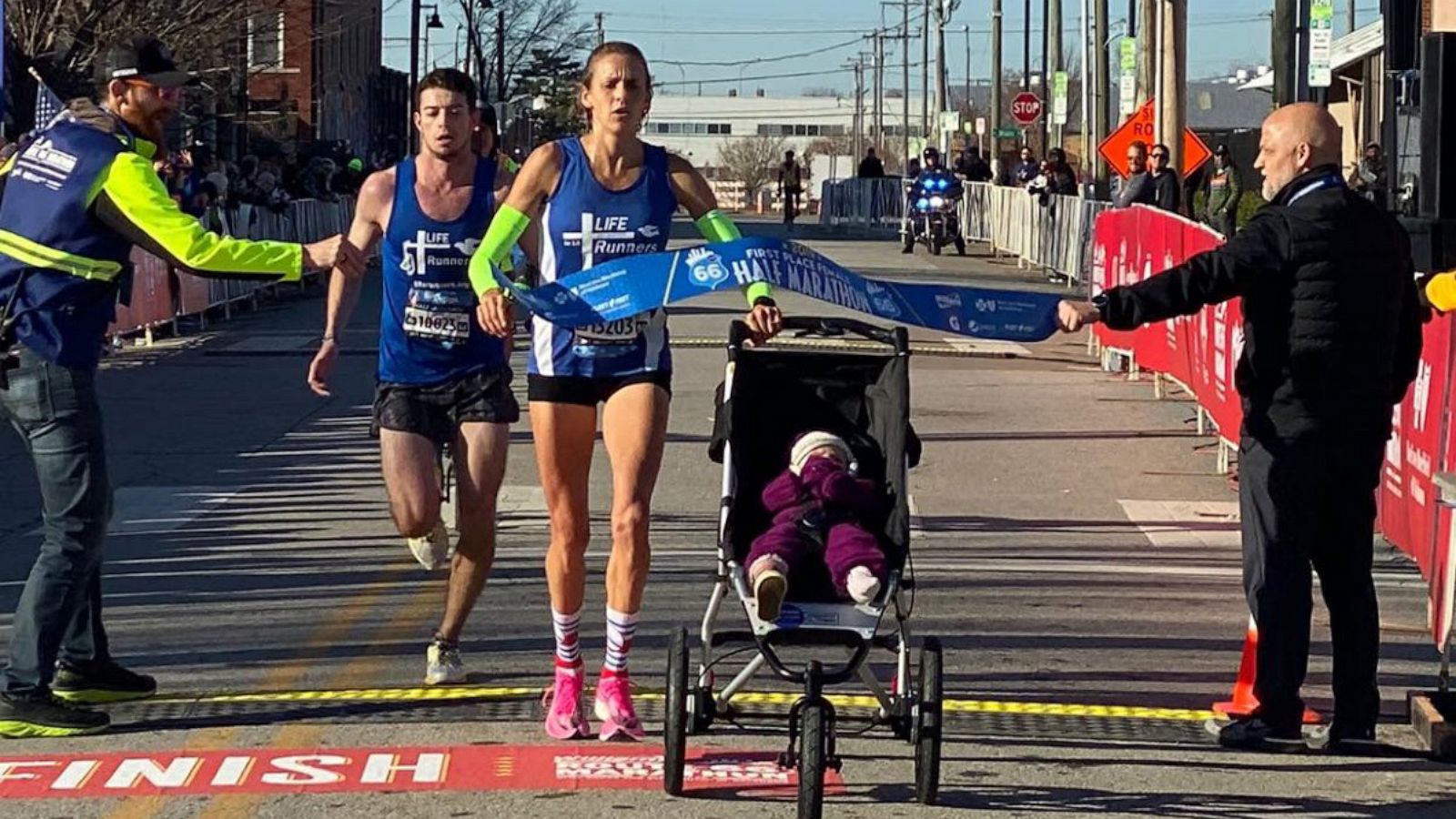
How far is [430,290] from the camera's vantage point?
8352 mm

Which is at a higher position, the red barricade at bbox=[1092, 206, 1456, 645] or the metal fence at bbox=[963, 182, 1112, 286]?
the metal fence at bbox=[963, 182, 1112, 286]

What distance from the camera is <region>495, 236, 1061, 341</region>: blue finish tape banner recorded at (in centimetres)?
722

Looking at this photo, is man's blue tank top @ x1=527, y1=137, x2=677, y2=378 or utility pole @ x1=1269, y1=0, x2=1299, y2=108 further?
utility pole @ x1=1269, y1=0, x2=1299, y2=108

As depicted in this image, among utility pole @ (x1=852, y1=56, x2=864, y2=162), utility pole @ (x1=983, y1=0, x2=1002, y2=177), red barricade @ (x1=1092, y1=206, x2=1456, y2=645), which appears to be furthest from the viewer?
utility pole @ (x1=852, y1=56, x2=864, y2=162)

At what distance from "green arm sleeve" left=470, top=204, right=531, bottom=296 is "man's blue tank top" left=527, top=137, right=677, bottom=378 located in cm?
12

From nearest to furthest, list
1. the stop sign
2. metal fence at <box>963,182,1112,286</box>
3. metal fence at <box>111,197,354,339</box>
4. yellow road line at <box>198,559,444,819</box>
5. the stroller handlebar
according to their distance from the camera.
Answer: yellow road line at <box>198,559,444,819</box> → the stroller handlebar → metal fence at <box>111,197,354,339</box> → metal fence at <box>963,182,1112,286</box> → the stop sign

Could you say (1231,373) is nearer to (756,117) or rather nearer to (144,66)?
(144,66)

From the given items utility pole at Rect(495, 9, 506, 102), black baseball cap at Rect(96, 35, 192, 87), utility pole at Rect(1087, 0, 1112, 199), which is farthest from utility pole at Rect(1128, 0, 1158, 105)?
utility pole at Rect(495, 9, 506, 102)

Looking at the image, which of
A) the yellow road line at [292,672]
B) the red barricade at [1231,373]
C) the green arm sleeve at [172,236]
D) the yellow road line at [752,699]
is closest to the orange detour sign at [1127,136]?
the red barricade at [1231,373]

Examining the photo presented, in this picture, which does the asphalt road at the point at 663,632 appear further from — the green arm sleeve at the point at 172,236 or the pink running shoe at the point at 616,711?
the green arm sleeve at the point at 172,236

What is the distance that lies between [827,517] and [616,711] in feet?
3.65

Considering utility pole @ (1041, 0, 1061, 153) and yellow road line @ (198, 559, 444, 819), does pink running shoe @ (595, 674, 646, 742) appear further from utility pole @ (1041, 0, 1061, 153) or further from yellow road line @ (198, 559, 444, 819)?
utility pole @ (1041, 0, 1061, 153)

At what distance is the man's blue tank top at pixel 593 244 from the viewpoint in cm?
747

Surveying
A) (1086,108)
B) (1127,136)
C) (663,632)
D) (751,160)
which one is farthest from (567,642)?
(751,160)
